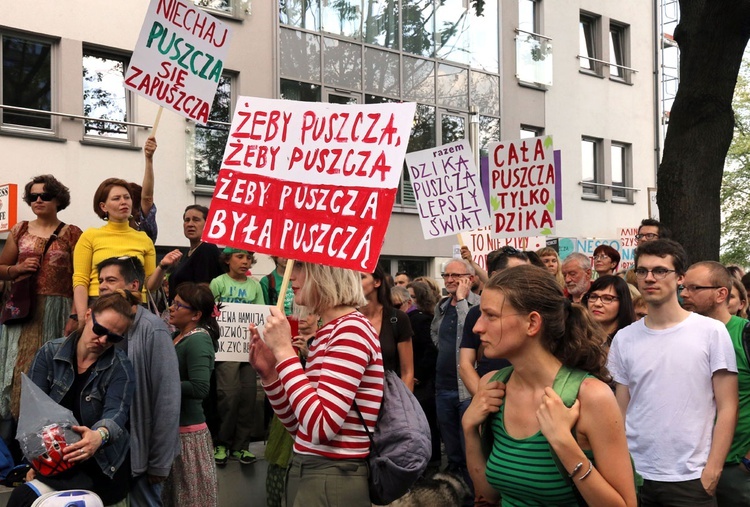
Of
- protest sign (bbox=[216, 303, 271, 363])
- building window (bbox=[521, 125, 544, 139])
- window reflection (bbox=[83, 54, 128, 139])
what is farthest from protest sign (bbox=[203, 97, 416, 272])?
building window (bbox=[521, 125, 544, 139])

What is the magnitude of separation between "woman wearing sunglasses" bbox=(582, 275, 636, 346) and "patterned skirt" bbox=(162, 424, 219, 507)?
8.37 feet

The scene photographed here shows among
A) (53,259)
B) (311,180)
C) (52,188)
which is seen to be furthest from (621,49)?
(311,180)

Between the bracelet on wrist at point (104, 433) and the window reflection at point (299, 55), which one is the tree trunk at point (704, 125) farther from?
the window reflection at point (299, 55)

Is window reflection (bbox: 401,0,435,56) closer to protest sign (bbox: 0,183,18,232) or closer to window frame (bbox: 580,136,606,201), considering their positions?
window frame (bbox: 580,136,606,201)

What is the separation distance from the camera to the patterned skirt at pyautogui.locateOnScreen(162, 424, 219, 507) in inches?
224

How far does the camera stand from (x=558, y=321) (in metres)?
3.29

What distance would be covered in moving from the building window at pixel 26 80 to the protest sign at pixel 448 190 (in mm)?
7813

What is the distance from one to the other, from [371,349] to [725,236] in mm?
40128

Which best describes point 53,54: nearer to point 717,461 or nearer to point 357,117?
point 357,117

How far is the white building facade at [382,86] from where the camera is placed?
50.7 feet

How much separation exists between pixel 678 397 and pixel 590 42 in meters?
23.5

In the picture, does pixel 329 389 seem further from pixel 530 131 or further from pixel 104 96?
pixel 530 131

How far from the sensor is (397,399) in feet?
13.1

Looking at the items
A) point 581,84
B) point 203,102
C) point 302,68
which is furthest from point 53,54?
point 581,84
